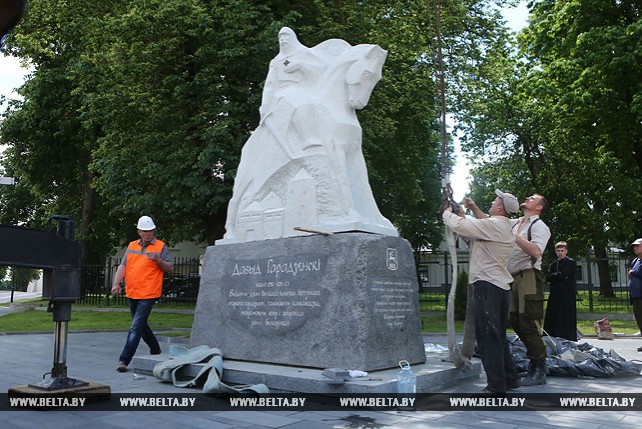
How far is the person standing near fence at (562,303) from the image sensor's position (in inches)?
318

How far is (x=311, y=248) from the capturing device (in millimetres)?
6633

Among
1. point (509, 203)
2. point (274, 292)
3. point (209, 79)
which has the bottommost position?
point (274, 292)

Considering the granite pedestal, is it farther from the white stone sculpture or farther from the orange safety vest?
the orange safety vest

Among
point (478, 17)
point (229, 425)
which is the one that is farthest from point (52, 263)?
point (478, 17)

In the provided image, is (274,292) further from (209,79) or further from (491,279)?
(209,79)

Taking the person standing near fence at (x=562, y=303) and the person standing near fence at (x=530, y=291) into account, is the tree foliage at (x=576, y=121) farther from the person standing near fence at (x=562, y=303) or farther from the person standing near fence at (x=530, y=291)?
the person standing near fence at (x=530, y=291)

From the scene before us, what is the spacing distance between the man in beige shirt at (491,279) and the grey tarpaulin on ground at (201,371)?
6.88ft

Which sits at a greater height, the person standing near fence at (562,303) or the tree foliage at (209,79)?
the tree foliage at (209,79)

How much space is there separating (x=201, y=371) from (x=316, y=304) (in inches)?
54.0

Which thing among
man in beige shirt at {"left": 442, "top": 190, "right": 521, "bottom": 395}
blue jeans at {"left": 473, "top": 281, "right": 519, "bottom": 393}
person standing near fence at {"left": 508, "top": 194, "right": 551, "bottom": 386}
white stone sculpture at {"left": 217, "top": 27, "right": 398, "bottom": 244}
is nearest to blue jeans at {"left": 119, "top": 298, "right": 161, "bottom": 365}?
white stone sculpture at {"left": 217, "top": 27, "right": 398, "bottom": 244}

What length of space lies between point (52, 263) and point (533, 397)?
177 inches

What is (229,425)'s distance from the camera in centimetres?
442

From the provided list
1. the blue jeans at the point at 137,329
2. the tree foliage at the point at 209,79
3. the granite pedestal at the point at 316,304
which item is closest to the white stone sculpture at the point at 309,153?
the granite pedestal at the point at 316,304

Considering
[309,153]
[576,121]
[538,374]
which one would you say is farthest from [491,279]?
[576,121]
